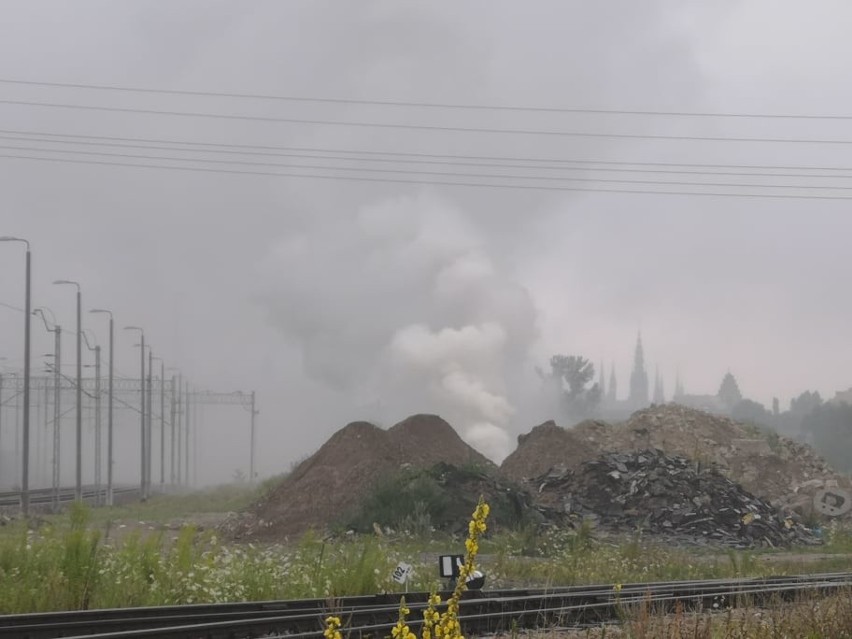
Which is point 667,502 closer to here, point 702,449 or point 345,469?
point 345,469

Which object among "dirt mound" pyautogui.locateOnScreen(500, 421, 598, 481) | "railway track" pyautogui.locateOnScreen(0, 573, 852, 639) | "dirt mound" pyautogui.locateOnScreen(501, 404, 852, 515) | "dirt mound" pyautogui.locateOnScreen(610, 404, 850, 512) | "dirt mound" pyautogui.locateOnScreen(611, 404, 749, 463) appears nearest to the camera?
"railway track" pyautogui.locateOnScreen(0, 573, 852, 639)

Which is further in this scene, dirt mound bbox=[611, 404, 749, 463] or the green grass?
dirt mound bbox=[611, 404, 749, 463]

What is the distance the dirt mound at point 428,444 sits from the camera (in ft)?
131

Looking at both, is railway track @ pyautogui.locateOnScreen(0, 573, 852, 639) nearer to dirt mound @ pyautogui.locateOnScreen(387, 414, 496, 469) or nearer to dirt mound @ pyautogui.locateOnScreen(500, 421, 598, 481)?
dirt mound @ pyautogui.locateOnScreen(387, 414, 496, 469)

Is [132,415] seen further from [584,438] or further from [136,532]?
[136,532]

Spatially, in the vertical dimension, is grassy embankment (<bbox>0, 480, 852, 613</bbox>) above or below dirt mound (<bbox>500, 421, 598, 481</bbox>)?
below

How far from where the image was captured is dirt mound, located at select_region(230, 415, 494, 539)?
34.8m

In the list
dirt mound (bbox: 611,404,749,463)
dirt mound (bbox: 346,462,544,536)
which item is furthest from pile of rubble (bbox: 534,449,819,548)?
dirt mound (bbox: 611,404,749,463)

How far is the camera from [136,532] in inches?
667

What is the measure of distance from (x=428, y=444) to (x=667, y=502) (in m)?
9.95

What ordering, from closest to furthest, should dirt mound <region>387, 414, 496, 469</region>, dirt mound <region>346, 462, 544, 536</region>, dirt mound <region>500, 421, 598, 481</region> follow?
dirt mound <region>346, 462, 544, 536</region>
dirt mound <region>387, 414, 496, 469</region>
dirt mound <region>500, 421, 598, 481</region>

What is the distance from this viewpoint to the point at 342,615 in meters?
12.0

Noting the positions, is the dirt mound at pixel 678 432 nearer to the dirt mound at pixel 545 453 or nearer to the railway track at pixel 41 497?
the dirt mound at pixel 545 453

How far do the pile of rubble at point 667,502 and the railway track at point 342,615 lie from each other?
1819cm
